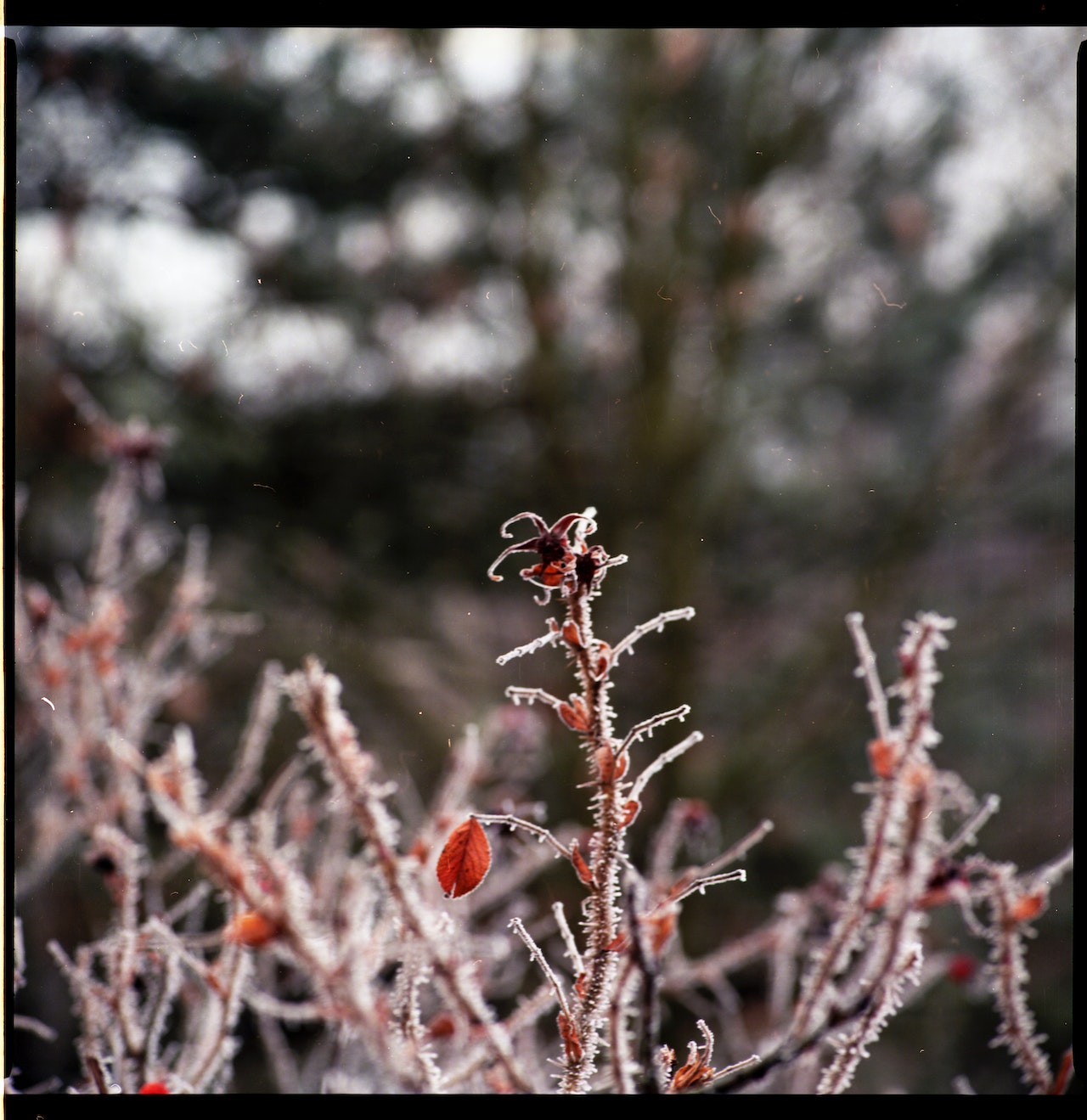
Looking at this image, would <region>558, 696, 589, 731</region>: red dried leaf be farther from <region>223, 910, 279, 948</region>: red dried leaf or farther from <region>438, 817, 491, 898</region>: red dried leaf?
<region>223, 910, 279, 948</region>: red dried leaf

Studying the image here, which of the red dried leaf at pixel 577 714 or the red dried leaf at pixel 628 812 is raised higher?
the red dried leaf at pixel 577 714

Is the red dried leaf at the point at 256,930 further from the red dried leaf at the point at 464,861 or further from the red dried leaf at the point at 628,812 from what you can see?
the red dried leaf at the point at 628,812

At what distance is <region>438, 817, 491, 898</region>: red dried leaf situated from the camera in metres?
0.40

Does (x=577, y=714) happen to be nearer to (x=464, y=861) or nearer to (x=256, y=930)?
(x=464, y=861)

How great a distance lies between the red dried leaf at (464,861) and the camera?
1.32 feet

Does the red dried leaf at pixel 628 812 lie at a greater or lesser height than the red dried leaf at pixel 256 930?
greater

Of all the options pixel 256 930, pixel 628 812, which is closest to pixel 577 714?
pixel 628 812

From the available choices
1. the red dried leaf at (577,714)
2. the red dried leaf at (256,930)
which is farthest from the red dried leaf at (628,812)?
the red dried leaf at (256,930)

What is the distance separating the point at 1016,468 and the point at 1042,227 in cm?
56

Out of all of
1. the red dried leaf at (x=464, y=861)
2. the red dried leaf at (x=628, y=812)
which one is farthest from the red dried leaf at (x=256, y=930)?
the red dried leaf at (x=628, y=812)

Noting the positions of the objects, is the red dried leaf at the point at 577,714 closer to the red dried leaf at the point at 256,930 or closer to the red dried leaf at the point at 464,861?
the red dried leaf at the point at 464,861

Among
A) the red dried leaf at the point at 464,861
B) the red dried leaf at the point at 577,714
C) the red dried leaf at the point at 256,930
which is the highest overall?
the red dried leaf at the point at 577,714

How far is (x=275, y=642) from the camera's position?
1577mm

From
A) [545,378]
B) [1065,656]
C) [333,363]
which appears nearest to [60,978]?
[333,363]
